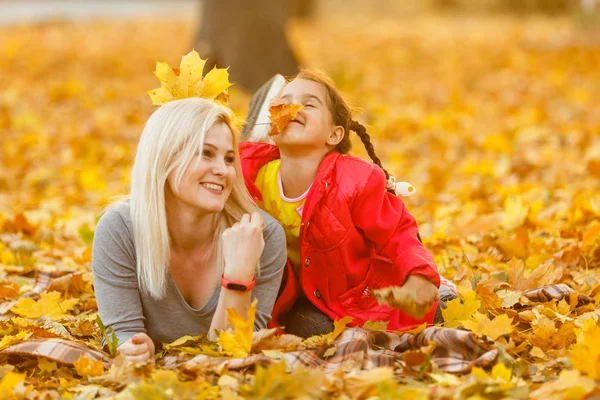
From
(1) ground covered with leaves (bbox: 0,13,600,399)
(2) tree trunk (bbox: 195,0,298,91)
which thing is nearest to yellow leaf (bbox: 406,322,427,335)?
(1) ground covered with leaves (bbox: 0,13,600,399)

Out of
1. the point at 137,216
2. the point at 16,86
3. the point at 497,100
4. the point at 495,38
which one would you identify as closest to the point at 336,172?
the point at 137,216

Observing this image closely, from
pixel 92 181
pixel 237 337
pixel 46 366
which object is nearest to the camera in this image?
pixel 237 337

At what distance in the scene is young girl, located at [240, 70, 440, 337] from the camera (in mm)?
3051

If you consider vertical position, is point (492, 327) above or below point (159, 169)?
below

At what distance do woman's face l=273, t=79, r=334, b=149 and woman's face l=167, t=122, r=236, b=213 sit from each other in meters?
0.29

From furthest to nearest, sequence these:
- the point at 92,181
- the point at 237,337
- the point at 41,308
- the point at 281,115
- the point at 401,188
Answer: the point at 92,181 → the point at 41,308 → the point at 401,188 → the point at 281,115 → the point at 237,337

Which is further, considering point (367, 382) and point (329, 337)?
point (329, 337)

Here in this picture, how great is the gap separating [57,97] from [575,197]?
Answer: 6.03 metres

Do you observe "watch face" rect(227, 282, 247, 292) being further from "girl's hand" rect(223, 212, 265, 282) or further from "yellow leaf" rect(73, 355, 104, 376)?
"yellow leaf" rect(73, 355, 104, 376)

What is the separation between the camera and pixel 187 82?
3082mm

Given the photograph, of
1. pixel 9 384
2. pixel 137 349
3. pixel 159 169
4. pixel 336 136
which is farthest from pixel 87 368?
pixel 336 136

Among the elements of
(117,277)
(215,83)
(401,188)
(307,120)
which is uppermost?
(215,83)

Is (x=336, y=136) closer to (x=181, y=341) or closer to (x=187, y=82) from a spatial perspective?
(x=187, y=82)

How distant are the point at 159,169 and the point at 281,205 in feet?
1.85
